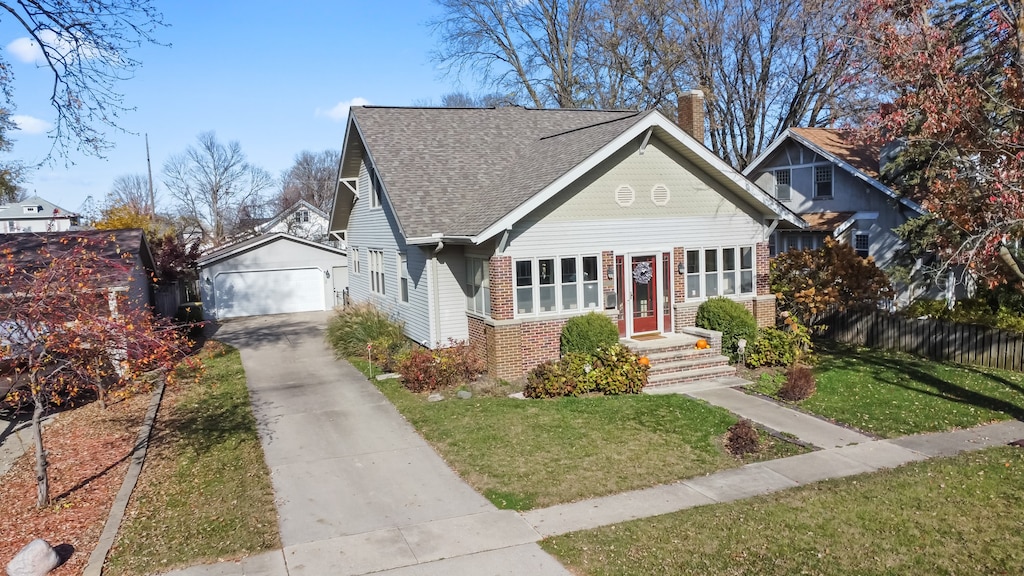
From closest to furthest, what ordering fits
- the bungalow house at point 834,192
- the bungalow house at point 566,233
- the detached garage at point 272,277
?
the bungalow house at point 566,233 → the bungalow house at point 834,192 → the detached garage at point 272,277

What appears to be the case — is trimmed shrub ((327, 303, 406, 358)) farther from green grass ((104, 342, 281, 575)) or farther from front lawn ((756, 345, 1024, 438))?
front lawn ((756, 345, 1024, 438))

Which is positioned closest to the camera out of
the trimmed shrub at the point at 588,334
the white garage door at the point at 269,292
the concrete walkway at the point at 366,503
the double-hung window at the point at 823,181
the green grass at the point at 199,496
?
the concrete walkway at the point at 366,503

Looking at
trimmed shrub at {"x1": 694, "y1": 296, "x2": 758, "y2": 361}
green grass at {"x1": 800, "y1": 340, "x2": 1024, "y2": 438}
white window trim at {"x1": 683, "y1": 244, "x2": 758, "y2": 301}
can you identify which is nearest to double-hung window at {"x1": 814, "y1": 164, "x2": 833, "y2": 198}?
white window trim at {"x1": 683, "y1": 244, "x2": 758, "y2": 301}

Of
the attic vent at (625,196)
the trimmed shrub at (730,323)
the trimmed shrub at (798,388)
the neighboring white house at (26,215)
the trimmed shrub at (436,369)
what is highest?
the neighboring white house at (26,215)

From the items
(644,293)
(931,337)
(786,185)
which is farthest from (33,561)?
(786,185)

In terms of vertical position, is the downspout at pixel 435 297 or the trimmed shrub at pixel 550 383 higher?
the downspout at pixel 435 297

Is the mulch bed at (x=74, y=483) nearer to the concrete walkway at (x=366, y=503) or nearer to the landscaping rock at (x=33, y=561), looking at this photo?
the landscaping rock at (x=33, y=561)

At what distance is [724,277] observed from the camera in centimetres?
1878

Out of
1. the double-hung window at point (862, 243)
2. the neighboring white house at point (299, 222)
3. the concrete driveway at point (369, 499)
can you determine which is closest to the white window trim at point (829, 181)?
the double-hung window at point (862, 243)

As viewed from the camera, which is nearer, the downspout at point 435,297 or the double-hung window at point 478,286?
the double-hung window at point 478,286

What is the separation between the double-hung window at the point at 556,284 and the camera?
652 inches

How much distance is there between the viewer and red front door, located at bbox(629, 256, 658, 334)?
17719mm

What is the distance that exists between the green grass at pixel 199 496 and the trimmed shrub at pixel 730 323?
10.8 m

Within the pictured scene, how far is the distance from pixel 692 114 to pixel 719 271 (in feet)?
14.4
